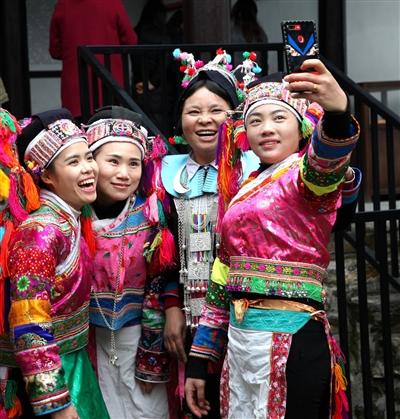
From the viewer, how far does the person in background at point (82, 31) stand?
7.49m

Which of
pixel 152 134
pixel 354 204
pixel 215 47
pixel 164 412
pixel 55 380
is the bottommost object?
pixel 164 412

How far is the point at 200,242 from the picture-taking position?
14.1 ft

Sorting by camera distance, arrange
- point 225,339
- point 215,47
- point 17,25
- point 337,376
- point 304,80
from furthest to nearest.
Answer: point 17,25, point 215,47, point 225,339, point 337,376, point 304,80

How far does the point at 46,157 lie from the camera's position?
4004mm

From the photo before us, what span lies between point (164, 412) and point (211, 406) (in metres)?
0.34

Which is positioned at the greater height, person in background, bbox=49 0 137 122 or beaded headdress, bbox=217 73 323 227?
person in background, bbox=49 0 137 122

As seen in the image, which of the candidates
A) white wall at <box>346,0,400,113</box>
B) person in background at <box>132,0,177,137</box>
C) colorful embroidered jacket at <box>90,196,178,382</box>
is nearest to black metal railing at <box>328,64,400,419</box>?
colorful embroidered jacket at <box>90,196,178,382</box>

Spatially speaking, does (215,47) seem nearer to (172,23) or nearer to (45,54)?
(172,23)

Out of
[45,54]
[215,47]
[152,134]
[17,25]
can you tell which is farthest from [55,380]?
[45,54]

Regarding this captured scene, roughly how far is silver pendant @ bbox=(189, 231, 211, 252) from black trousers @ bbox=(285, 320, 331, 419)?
2.78 ft

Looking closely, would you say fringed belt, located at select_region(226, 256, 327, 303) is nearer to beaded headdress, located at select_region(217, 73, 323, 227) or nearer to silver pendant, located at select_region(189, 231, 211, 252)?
beaded headdress, located at select_region(217, 73, 323, 227)

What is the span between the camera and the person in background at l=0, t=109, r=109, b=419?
12.1 ft

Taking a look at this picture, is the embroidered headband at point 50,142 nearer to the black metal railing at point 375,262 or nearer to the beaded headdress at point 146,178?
the beaded headdress at point 146,178

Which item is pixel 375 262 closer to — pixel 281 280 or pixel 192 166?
pixel 192 166
